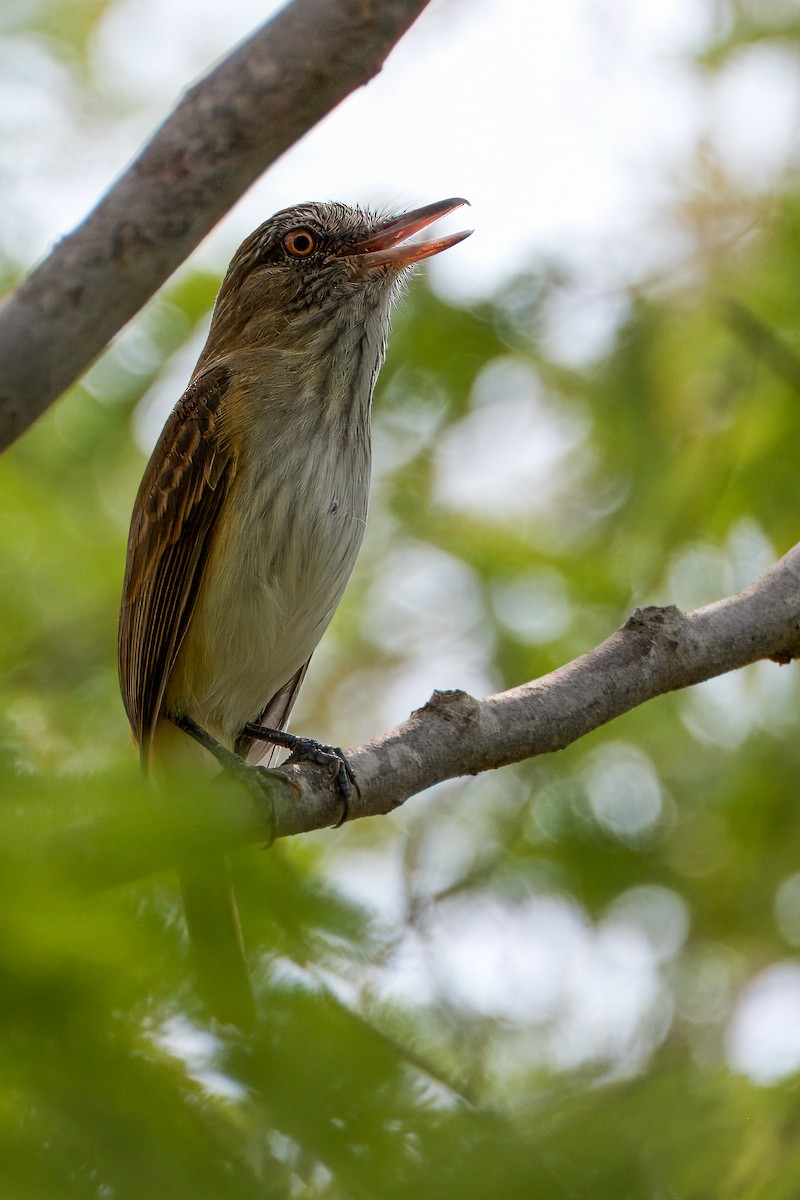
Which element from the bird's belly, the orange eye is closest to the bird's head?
the orange eye

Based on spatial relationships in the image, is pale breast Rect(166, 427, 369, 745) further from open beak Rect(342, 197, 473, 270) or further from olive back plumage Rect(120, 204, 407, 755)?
open beak Rect(342, 197, 473, 270)

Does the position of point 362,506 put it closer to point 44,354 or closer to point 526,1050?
point 526,1050

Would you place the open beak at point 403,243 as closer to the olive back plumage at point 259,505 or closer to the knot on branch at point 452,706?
the olive back plumage at point 259,505

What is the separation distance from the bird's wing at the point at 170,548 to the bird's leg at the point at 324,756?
1.80 ft

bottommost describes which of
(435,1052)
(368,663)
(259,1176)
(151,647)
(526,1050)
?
(259,1176)

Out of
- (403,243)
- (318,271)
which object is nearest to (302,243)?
(318,271)

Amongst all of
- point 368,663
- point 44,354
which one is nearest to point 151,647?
point 368,663

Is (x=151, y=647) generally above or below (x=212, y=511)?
below

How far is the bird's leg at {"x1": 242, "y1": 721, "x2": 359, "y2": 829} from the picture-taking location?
3.36 m

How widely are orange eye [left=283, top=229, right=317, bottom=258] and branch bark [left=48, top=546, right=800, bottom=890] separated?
Result: 2.43 meters

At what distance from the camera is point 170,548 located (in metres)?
4.67

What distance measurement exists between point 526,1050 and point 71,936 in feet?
6.09

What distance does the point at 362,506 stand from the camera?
4680mm

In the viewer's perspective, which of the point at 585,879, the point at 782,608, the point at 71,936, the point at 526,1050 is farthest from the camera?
the point at 585,879
